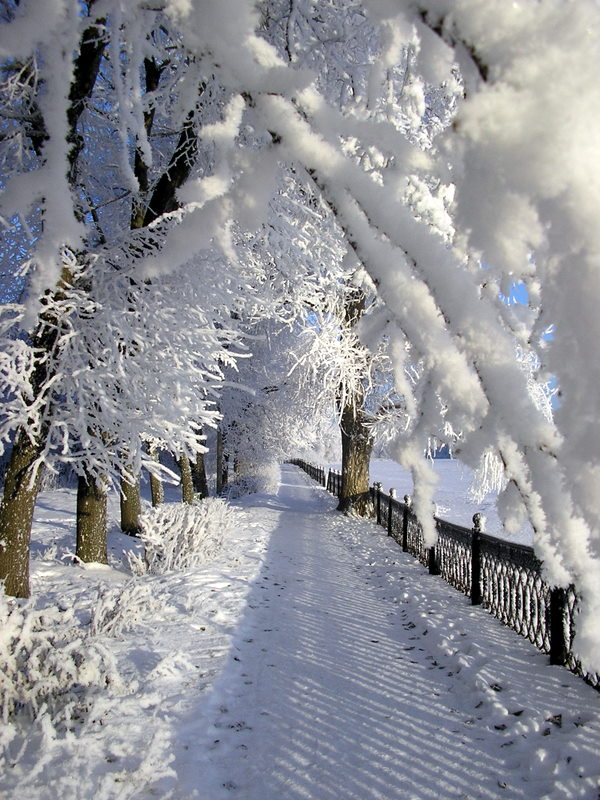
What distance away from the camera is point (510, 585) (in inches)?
217

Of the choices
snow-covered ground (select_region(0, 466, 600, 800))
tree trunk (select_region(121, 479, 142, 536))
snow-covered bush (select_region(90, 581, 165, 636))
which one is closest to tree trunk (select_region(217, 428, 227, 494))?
tree trunk (select_region(121, 479, 142, 536))

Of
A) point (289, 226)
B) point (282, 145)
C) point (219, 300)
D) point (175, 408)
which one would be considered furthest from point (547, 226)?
point (289, 226)

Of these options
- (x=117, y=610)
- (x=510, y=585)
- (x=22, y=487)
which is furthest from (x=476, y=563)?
(x=22, y=487)

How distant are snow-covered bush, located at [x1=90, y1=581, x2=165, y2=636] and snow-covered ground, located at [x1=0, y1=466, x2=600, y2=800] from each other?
0.08 metres

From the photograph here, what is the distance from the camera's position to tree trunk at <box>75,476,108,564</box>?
723cm

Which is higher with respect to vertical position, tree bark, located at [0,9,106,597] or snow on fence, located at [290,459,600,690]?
tree bark, located at [0,9,106,597]

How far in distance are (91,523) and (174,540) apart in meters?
1.28

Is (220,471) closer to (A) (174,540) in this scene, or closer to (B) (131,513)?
(B) (131,513)

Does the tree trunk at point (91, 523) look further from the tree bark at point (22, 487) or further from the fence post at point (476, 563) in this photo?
the fence post at point (476, 563)

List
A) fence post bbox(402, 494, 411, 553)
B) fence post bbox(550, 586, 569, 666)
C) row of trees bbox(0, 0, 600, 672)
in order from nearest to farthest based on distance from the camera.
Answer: row of trees bbox(0, 0, 600, 672) → fence post bbox(550, 586, 569, 666) → fence post bbox(402, 494, 411, 553)

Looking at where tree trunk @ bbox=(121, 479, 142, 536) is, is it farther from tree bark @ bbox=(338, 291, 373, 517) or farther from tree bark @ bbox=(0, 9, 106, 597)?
tree bark @ bbox=(338, 291, 373, 517)

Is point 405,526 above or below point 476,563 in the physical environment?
below

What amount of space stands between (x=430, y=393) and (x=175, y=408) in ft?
14.6

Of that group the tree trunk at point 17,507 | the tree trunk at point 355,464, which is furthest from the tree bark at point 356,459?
the tree trunk at point 17,507
